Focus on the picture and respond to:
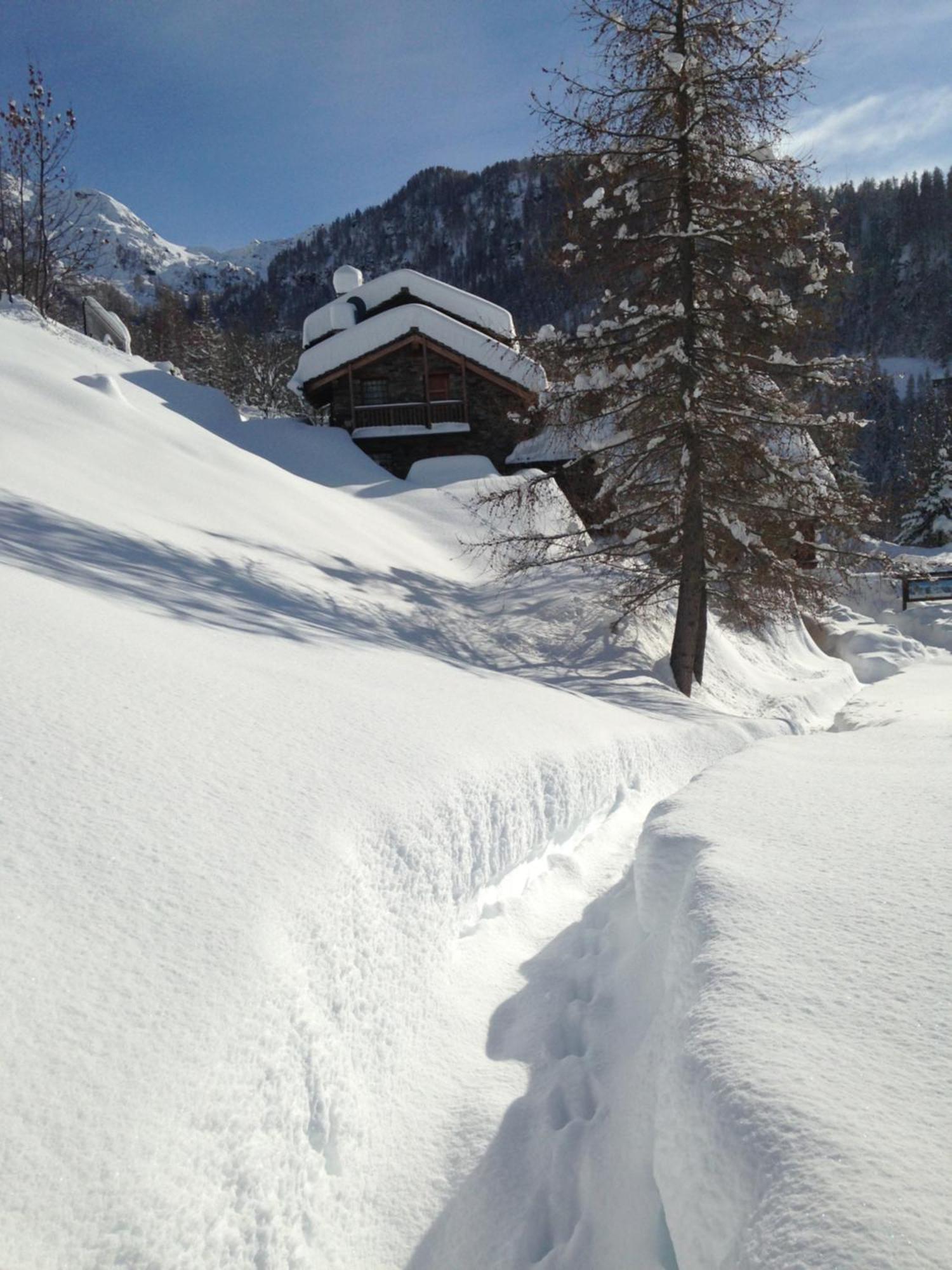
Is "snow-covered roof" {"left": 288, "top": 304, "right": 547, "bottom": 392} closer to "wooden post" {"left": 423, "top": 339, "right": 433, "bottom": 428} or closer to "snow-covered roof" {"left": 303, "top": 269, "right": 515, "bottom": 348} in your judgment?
"wooden post" {"left": 423, "top": 339, "right": 433, "bottom": 428}

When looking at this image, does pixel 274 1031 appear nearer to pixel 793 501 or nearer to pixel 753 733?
pixel 753 733

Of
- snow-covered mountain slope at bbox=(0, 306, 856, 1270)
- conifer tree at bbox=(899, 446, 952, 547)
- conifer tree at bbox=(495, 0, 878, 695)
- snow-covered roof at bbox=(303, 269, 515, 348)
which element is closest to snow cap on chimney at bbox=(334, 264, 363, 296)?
snow-covered roof at bbox=(303, 269, 515, 348)

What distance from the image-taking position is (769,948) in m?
2.62

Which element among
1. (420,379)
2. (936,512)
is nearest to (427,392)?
(420,379)

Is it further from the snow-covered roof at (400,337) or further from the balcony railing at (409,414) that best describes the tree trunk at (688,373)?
the balcony railing at (409,414)

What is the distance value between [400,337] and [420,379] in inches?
55.7

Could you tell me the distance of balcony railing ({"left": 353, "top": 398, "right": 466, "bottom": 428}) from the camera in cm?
2136

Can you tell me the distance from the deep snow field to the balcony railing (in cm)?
1626

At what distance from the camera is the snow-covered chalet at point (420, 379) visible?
20594mm

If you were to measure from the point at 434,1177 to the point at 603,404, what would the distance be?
8.92 m

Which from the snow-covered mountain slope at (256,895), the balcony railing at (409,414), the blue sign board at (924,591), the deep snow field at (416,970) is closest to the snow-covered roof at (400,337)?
the balcony railing at (409,414)

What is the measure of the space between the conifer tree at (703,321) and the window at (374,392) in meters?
13.3

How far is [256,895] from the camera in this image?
2.67 metres

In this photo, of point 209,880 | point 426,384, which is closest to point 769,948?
point 209,880
